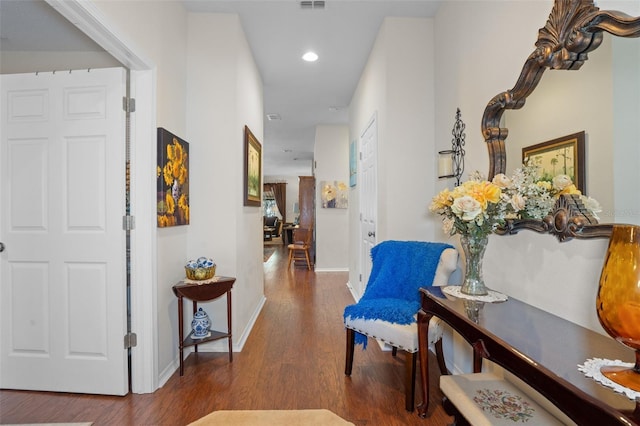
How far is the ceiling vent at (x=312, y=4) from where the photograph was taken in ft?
8.58

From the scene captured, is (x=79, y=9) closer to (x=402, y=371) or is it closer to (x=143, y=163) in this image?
(x=143, y=163)

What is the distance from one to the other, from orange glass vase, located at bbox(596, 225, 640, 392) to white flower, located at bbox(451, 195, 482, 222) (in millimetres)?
601

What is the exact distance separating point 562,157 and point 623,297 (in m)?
0.69

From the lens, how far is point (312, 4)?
8.66ft

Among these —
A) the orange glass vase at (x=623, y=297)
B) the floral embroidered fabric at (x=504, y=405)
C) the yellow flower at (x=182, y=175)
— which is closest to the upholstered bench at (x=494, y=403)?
the floral embroidered fabric at (x=504, y=405)

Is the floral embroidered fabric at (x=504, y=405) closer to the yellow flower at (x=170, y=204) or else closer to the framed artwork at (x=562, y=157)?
the framed artwork at (x=562, y=157)

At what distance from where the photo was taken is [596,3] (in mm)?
1159

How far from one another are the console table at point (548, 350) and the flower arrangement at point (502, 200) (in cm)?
39

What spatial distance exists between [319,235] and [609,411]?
5.63 m

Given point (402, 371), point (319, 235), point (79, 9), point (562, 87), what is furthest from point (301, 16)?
point (319, 235)

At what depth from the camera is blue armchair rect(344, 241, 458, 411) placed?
6.31 feet

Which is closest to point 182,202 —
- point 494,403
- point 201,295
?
point 201,295

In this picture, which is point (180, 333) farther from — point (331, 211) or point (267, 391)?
point (331, 211)

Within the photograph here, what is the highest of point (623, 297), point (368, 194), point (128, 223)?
point (368, 194)
